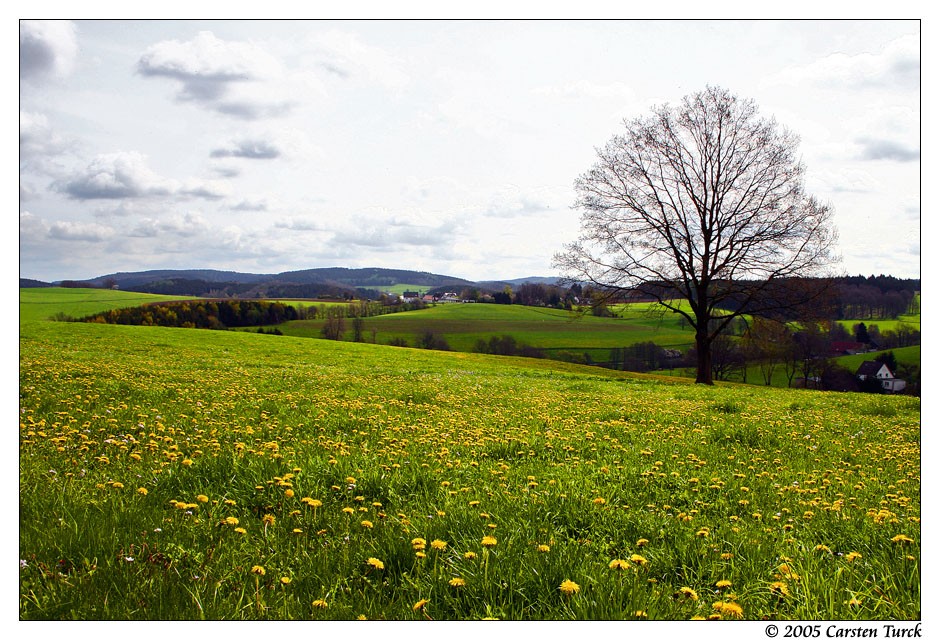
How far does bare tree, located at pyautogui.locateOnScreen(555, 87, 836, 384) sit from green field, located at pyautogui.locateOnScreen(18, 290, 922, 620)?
1527cm

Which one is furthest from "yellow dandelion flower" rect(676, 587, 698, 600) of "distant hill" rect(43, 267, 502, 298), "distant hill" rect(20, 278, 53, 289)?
"distant hill" rect(43, 267, 502, 298)

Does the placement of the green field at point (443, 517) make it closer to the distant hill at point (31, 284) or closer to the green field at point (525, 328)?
the distant hill at point (31, 284)

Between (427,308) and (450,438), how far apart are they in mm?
29456

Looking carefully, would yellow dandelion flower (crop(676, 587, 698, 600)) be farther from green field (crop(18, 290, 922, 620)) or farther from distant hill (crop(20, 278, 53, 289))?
distant hill (crop(20, 278, 53, 289))

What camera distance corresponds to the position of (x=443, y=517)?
12.8ft

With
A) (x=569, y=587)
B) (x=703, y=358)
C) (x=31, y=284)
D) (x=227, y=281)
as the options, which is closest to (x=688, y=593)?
(x=569, y=587)

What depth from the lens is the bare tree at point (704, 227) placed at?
821 inches

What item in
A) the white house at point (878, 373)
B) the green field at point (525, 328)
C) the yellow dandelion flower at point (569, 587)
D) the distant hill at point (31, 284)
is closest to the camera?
the yellow dandelion flower at point (569, 587)

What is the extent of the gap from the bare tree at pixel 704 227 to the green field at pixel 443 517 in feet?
50.1

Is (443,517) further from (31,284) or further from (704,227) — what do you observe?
(704,227)

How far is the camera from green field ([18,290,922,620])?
Result: 312 centimetres

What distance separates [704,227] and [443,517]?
21260 millimetres

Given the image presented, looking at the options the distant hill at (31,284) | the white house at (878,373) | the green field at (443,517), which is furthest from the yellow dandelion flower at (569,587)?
the white house at (878,373)

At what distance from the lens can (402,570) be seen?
A: 11.0 feet
